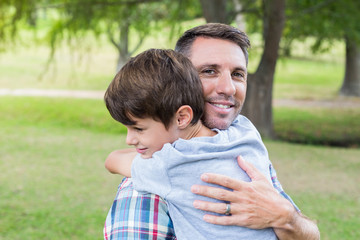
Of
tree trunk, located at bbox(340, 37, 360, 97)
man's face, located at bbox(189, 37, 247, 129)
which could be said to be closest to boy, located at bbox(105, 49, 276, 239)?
man's face, located at bbox(189, 37, 247, 129)

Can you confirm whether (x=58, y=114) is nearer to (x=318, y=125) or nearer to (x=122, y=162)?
(x=318, y=125)

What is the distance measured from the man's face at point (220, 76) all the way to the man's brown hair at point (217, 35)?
2 cm

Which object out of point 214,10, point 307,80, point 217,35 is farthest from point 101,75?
point 217,35

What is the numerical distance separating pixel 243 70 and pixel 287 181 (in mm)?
4487

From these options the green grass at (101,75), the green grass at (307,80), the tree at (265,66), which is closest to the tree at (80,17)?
the tree at (265,66)


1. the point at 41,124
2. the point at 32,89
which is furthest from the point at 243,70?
the point at 32,89

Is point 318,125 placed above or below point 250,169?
below

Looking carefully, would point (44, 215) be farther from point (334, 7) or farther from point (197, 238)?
point (334, 7)

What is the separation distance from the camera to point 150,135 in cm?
164

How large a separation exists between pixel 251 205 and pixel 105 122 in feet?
31.3

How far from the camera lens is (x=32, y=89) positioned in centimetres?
1556

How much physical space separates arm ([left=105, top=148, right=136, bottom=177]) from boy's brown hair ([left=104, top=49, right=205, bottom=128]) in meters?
0.27

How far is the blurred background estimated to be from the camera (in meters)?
4.95

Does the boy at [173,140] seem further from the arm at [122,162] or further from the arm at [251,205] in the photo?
the arm at [122,162]
